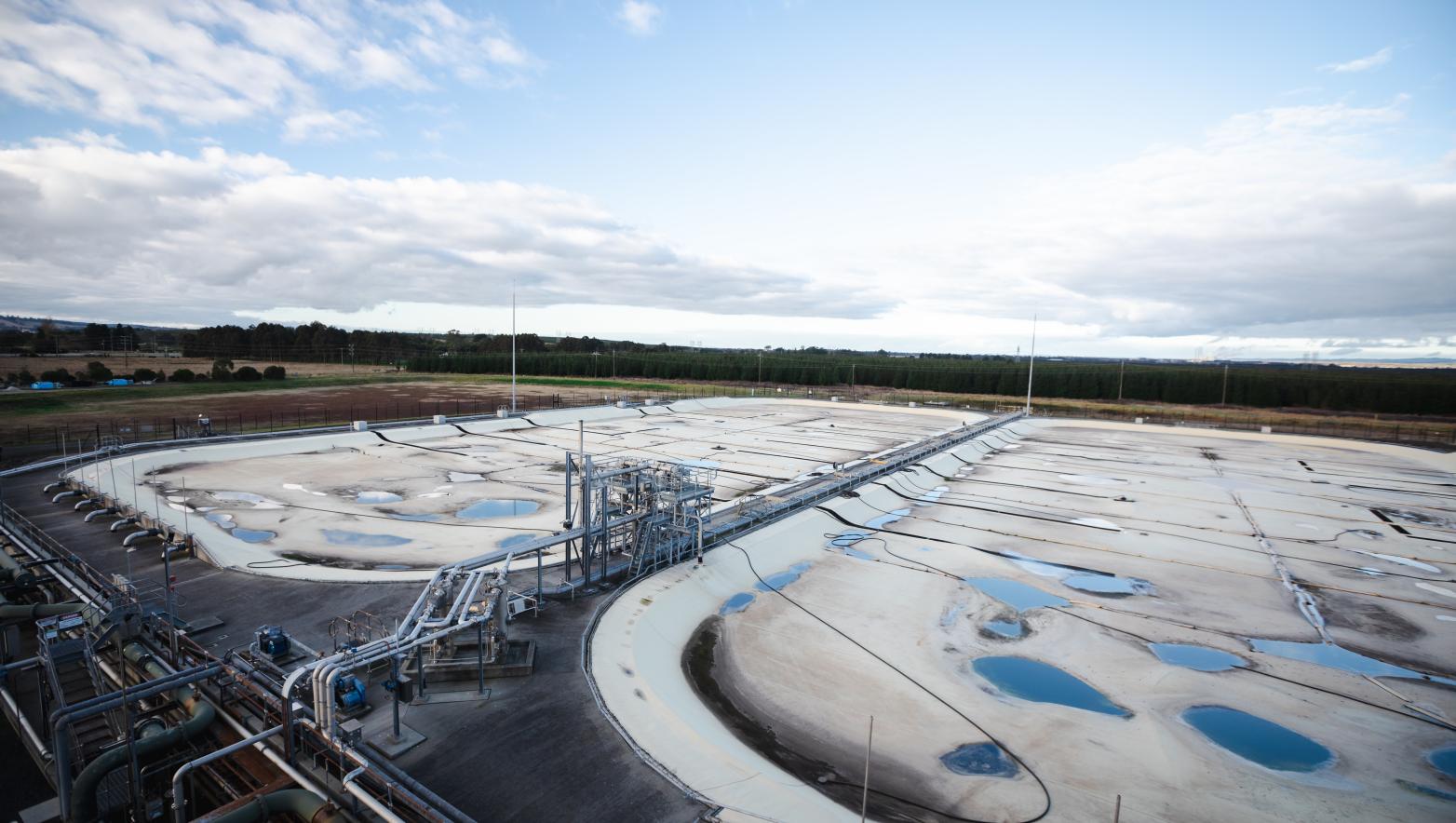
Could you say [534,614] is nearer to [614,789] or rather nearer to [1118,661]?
[614,789]

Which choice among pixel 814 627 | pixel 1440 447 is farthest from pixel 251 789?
pixel 1440 447

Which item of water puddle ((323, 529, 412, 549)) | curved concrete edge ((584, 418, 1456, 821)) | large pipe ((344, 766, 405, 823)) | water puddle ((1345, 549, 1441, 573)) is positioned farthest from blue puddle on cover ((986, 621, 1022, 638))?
water puddle ((323, 529, 412, 549))

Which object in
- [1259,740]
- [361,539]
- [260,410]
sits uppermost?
[260,410]

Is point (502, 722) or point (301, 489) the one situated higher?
point (301, 489)

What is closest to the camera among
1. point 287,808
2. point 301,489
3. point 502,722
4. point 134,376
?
point 287,808

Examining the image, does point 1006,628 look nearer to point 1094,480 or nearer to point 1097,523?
point 1097,523

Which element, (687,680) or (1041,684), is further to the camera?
(1041,684)

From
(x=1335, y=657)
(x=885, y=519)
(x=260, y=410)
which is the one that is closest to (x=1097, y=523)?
(x=885, y=519)
